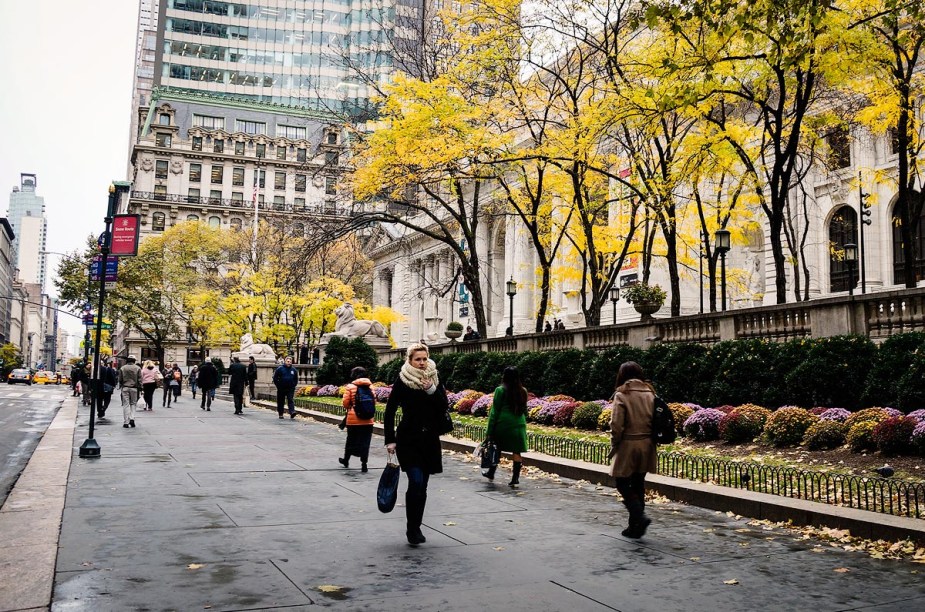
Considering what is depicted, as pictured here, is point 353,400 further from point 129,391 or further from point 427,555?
point 129,391

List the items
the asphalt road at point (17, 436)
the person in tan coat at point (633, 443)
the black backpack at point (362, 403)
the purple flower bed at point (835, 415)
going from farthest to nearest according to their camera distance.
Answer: the purple flower bed at point (835, 415) → the black backpack at point (362, 403) → the asphalt road at point (17, 436) → the person in tan coat at point (633, 443)

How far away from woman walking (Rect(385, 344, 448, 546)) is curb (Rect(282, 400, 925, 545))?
3.82m

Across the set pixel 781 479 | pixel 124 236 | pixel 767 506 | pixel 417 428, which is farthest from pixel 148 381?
pixel 767 506

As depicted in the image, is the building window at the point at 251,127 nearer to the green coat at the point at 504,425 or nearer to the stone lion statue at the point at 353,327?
the stone lion statue at the point at 353,327

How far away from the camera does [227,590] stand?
5660 mm

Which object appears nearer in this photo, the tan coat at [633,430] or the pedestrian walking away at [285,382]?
the tan coat at [633,430]

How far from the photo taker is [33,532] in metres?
7.44

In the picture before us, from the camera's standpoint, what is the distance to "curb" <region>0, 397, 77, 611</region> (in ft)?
18.0

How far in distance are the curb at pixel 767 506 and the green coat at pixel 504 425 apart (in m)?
1.31

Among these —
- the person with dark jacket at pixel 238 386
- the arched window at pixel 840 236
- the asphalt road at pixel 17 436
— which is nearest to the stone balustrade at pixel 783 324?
the person with dark jacket at pixel 238 386

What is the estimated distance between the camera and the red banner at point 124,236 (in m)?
14.2

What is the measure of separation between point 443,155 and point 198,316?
133 ft

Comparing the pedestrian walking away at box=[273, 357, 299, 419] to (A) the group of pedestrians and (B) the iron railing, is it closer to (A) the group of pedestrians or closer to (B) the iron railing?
(B) the iron railing

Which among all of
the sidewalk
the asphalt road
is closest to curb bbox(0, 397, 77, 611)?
the sidewalk
